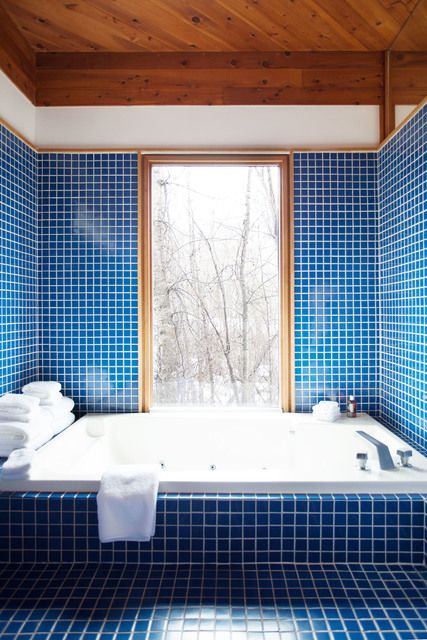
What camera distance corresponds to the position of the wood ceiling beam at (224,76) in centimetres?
255

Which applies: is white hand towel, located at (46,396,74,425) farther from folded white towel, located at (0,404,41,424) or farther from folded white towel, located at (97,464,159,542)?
folded white towel, located at (97,464,159,542)

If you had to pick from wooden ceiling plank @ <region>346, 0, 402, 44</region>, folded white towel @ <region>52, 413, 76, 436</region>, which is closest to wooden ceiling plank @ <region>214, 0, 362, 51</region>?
wooden ceiling plank @ <region>346, 0, 402, 44</region>

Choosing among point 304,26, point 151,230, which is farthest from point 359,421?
point 304,26

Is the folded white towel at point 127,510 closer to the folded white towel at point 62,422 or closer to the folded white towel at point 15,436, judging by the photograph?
the folded white towel at point 15,436

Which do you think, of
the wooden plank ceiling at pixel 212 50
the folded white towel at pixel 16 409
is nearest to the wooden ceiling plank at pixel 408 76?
the wooden plank ceiling at pixel 212 50

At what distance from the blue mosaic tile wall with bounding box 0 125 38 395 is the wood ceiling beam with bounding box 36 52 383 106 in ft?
2.03

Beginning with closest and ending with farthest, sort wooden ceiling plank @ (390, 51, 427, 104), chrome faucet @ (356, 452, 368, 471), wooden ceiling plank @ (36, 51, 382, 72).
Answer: chrome faucet @ (356, 452, 368, 471), wooden ceiling plank @ (390, 51, 427, 104), wooden ceiling plank @ (36, 51, 382, 72)

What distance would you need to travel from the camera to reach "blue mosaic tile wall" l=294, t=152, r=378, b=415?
2.58 metres

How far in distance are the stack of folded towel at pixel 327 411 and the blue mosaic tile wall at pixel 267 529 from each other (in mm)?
839

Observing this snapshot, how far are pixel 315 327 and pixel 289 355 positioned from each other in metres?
0.24

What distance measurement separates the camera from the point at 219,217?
265cm

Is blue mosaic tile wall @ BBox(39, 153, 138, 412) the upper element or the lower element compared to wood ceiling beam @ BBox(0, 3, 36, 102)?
lower

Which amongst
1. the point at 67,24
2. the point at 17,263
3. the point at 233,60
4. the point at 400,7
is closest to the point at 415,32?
the point at 400,7

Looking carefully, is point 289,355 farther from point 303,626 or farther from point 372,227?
point 303,626
